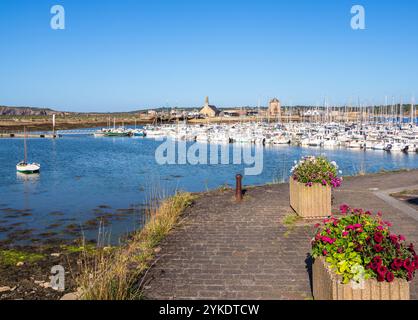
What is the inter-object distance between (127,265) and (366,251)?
4223mm

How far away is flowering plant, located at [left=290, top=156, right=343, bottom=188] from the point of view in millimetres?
10922

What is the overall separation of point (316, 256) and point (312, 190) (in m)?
5.49

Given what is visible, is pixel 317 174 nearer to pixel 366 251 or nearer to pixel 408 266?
pixel 366 251

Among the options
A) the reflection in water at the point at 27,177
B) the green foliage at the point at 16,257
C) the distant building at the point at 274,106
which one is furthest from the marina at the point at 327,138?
the distant building at the point at 274,106

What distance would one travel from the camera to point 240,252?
27.7ft

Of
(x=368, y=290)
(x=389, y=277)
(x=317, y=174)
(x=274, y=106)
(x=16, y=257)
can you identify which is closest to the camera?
(x=389, y=277)

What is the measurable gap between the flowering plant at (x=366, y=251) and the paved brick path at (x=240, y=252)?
120 centimetres

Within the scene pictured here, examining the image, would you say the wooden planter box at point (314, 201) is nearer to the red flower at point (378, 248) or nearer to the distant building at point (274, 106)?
the red flower at point (378, 248)

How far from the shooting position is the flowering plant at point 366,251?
476cm

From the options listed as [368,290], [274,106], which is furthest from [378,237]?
[274,106]

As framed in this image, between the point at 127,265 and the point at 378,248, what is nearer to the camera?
the point at 378,248

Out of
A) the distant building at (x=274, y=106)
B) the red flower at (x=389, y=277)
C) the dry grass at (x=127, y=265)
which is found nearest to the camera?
the red flower at (x=389, y=277)

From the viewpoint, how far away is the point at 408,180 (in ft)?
60.3
